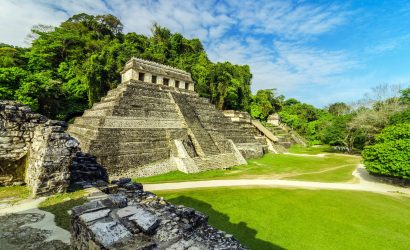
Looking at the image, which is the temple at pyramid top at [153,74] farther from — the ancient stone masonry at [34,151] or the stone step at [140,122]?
the ancient stone masonry at [34,151]

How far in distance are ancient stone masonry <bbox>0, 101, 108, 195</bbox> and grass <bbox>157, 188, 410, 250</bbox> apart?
17.0 feet

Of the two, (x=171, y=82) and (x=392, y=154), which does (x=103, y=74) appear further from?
(x=392, y=154)

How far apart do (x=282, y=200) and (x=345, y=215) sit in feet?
8.49

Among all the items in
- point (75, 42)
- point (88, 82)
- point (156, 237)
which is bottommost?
point (156, 237)

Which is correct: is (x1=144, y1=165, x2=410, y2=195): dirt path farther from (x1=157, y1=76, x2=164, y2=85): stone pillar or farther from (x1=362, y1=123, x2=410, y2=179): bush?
(x1=157, y1=76, x2=164, y2=85): stone pillar

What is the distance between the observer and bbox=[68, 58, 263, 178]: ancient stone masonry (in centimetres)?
1517

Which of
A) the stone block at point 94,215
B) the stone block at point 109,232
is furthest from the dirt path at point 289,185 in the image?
the stone block at point 109,232

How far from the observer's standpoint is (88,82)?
2525 centimetres

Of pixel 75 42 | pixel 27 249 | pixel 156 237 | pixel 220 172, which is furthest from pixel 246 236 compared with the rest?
pixel 75 42

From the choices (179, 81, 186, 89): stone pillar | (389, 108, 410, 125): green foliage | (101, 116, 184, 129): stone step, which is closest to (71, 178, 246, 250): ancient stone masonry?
(101, 116, 184, 129): stone step

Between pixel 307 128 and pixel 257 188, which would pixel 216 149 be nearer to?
pixel 257 188

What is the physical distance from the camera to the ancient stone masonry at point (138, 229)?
10.2 feet

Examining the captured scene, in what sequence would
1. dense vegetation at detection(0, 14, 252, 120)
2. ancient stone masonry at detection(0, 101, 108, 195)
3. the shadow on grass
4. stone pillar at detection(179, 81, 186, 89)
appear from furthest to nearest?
1. stone pillar at detection(179, 81, 186, 89)
2. dense vegetation at detection(0, 14, 252, 120)
3. the shadow on grass
4. ancient stone masonry at detection(0, 101, 108, 195)

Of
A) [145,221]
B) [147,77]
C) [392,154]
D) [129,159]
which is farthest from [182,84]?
[145,221]
